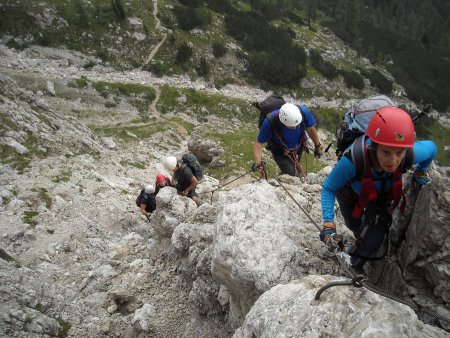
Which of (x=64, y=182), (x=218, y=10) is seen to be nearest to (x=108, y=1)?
(x=218, y=10)

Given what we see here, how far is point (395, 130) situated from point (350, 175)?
35.2 inches

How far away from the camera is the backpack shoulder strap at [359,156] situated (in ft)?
15.3

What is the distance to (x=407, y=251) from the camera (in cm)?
537

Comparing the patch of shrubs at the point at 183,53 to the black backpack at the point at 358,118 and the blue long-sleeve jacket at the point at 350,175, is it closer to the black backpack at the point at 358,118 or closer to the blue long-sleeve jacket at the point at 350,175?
the black backpack at the point at 358,118

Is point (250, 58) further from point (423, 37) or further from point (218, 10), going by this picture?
point (423, 37)

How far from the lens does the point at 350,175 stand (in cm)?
488

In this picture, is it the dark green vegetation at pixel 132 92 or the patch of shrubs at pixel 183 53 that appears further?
the patch of shrubs at pixel 183 53

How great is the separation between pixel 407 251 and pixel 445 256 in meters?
0.68

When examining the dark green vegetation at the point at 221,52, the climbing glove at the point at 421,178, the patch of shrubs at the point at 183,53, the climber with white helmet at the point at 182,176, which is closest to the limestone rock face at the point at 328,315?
the climbing glove at the point at 421,178

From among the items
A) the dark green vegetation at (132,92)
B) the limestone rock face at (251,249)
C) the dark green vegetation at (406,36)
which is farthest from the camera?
the dark green vegetation at (406,36)

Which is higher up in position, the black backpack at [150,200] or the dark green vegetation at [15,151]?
the black backpack at [150,200]

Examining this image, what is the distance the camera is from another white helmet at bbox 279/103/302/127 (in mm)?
9094

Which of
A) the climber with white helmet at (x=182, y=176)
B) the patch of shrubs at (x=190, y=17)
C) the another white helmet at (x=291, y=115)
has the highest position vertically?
the another white helmet at (x=291, y=115)

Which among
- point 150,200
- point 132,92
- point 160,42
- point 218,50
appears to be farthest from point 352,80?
point 150,200
